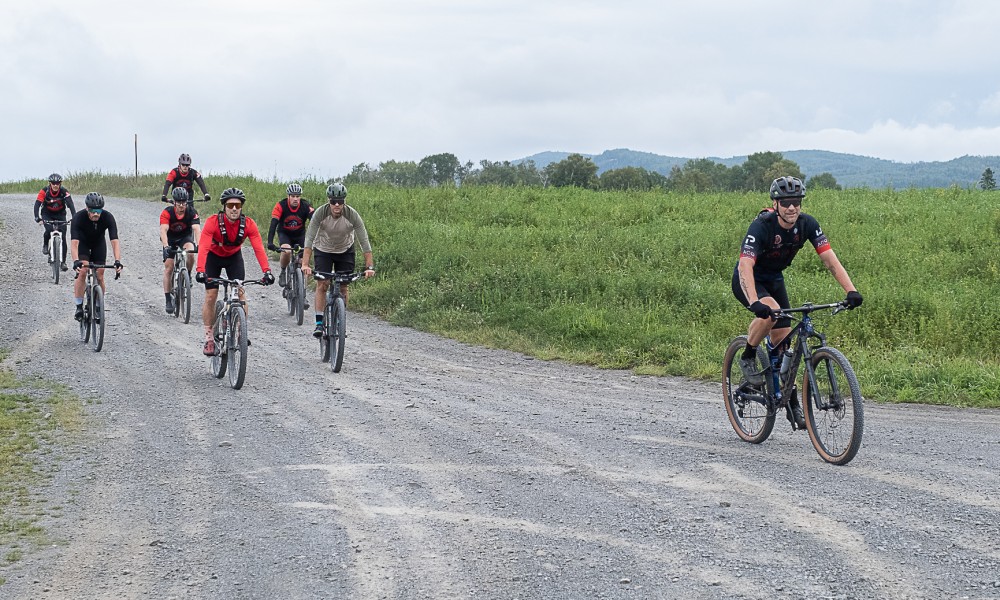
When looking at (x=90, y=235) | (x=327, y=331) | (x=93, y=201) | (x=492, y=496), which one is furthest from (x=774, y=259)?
(x=90, y=235)

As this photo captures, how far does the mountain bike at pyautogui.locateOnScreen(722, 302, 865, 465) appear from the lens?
7.34 meters

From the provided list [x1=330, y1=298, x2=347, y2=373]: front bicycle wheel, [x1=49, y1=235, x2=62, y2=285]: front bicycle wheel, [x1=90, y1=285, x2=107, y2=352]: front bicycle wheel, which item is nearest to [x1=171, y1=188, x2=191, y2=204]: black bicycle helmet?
[x1=90, y1=285, x2=107, y2=352]: front bicycle wheel

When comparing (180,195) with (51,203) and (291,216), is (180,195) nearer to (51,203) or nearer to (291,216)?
(291,216)

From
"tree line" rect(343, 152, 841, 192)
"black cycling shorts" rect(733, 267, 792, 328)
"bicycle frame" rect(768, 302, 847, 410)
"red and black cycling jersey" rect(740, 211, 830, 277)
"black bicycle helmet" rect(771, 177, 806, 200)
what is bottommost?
"bicycle frame" rect(768, 302, 847, 410)

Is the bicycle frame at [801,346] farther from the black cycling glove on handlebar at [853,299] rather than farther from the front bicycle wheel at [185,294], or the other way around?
the front bicycle wheel at [185,294]

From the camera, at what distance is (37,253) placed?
25797mm

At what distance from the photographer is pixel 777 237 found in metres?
7.94

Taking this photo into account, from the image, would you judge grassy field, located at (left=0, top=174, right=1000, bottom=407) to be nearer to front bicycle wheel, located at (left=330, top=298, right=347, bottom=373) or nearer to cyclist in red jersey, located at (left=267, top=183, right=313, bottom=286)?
cyclist in red jersey, located at (left=267, top=183, right=313, bottom=286)

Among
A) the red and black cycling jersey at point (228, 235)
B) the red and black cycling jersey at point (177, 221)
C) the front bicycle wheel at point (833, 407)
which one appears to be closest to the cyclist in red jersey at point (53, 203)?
the red and black cycling jersey at point (177, 221)

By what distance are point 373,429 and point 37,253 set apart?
20.3m

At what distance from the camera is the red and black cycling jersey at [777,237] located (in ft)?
25.8

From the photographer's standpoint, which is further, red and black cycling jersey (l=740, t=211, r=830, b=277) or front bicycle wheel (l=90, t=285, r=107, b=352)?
front bicycle wheel (l=90, t=285, r=107, b=352)

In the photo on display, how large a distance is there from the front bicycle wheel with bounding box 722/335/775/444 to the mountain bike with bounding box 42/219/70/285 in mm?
17296

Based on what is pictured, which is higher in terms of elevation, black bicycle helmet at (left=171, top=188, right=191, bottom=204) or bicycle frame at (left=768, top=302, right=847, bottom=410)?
black bicycle helmet at (left=171, top=188, right=191, bottom=204)
